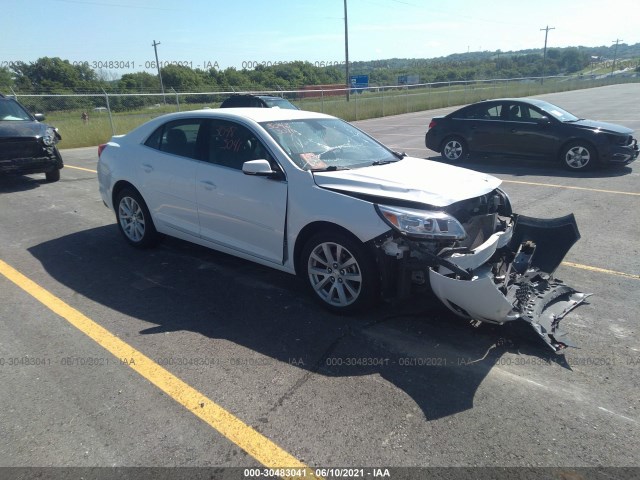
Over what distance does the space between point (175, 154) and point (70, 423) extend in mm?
3155

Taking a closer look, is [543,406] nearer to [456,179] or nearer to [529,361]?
[529,361]

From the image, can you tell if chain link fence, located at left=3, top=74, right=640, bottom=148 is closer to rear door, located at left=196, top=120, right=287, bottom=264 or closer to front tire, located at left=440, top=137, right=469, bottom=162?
front tire, located at left=440, top=137, right=469, bottom=162

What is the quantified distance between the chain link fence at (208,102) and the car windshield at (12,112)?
6953mm

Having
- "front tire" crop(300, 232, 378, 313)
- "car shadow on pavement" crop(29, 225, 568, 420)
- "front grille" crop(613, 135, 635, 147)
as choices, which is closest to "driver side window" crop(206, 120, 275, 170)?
"front tire" crop(300, 232, 378, 313)

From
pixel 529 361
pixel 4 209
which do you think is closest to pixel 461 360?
pixel 529 361

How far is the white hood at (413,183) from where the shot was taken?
3803 millimetres

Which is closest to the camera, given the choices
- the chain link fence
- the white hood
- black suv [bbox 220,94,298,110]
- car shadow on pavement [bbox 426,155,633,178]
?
the white hood

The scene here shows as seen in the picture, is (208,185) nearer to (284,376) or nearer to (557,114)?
(284,376)

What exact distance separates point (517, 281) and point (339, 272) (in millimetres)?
1497

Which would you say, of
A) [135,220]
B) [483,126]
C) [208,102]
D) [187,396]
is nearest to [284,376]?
[187,396]

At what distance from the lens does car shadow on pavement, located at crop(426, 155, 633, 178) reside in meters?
10.3

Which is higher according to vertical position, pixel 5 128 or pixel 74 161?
pixel 5 128

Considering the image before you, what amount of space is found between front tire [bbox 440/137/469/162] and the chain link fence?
9.08 m

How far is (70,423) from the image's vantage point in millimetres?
2869
